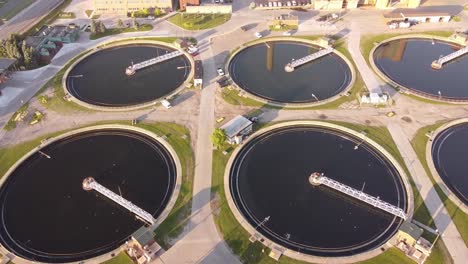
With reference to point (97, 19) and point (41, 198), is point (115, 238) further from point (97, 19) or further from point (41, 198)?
point (97, 19)

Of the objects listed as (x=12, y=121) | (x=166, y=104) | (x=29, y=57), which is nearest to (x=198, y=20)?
(x=166, y=104)

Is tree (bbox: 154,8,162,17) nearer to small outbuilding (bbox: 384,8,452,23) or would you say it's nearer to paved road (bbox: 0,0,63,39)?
paved road (bbox: 0,0,63,39)

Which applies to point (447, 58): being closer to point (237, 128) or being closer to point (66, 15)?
point (237, 128)

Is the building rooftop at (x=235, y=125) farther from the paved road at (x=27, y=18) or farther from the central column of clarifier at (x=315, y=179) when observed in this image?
the paved road at (x=27, y=18)

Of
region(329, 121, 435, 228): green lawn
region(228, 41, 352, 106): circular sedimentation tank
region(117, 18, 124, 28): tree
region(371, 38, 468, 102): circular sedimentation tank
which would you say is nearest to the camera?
region(329, 121, 435, 228): green lawn

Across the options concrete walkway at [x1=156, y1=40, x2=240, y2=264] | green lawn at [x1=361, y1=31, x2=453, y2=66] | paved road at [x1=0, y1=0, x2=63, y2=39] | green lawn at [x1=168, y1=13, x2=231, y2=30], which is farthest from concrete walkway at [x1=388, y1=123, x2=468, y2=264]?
paved road at [x1=0, y1=0, x2=63, y2=39]

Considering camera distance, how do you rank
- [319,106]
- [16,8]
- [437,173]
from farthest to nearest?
1. [16,8]
2. [319,106]
3. [437,173]

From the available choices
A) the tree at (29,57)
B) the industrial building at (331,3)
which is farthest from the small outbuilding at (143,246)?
the industrial building at (331,3)
